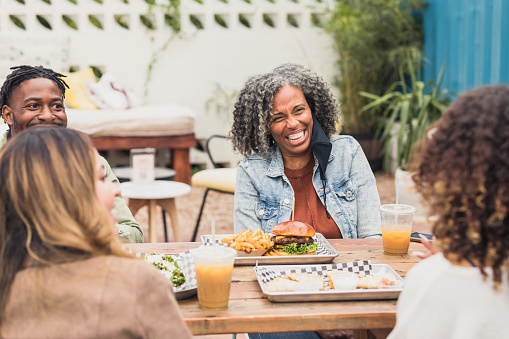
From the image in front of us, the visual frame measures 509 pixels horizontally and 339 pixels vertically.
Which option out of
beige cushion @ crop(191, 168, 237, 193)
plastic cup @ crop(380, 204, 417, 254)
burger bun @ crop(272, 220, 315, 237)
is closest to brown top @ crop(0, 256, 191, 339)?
burger bun @ crop(272, 220, 315, 237)

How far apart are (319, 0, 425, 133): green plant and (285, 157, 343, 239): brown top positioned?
4.04 meters

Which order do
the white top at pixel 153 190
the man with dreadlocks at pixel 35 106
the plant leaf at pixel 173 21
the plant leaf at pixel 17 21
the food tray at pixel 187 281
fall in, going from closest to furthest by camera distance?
1. the food tray at pixel 187 281
2. the man with dreadlocks at pixel 35 106
3. the white top at pixel 153 190
4. the plant leaf at pixel 17 21
5. the plant leaf at pixel 173 21

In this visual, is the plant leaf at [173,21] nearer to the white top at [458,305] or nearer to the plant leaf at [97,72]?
the plant leaf at [97,72]

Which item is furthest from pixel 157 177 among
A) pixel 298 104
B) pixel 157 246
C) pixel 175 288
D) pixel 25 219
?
pixel 25 219

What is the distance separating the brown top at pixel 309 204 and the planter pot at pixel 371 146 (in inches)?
155

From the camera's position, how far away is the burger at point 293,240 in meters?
1.94

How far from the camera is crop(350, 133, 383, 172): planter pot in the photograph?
6.44 m

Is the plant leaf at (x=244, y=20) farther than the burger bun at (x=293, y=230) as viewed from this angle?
Yes

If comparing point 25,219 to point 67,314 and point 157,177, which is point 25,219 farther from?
point 157,177

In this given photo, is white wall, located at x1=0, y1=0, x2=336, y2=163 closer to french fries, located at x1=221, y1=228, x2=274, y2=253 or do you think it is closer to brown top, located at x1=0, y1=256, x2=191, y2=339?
french fries, located at x1=221, y1=228, x2=274, y2=253

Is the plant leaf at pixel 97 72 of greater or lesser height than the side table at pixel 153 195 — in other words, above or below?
above

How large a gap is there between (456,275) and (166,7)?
19.6 ft

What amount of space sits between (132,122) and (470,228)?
16.3 feet

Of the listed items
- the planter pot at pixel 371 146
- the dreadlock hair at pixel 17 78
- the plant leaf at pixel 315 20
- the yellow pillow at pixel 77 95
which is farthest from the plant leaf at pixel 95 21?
the dreadlock hair at pixel 17 78
